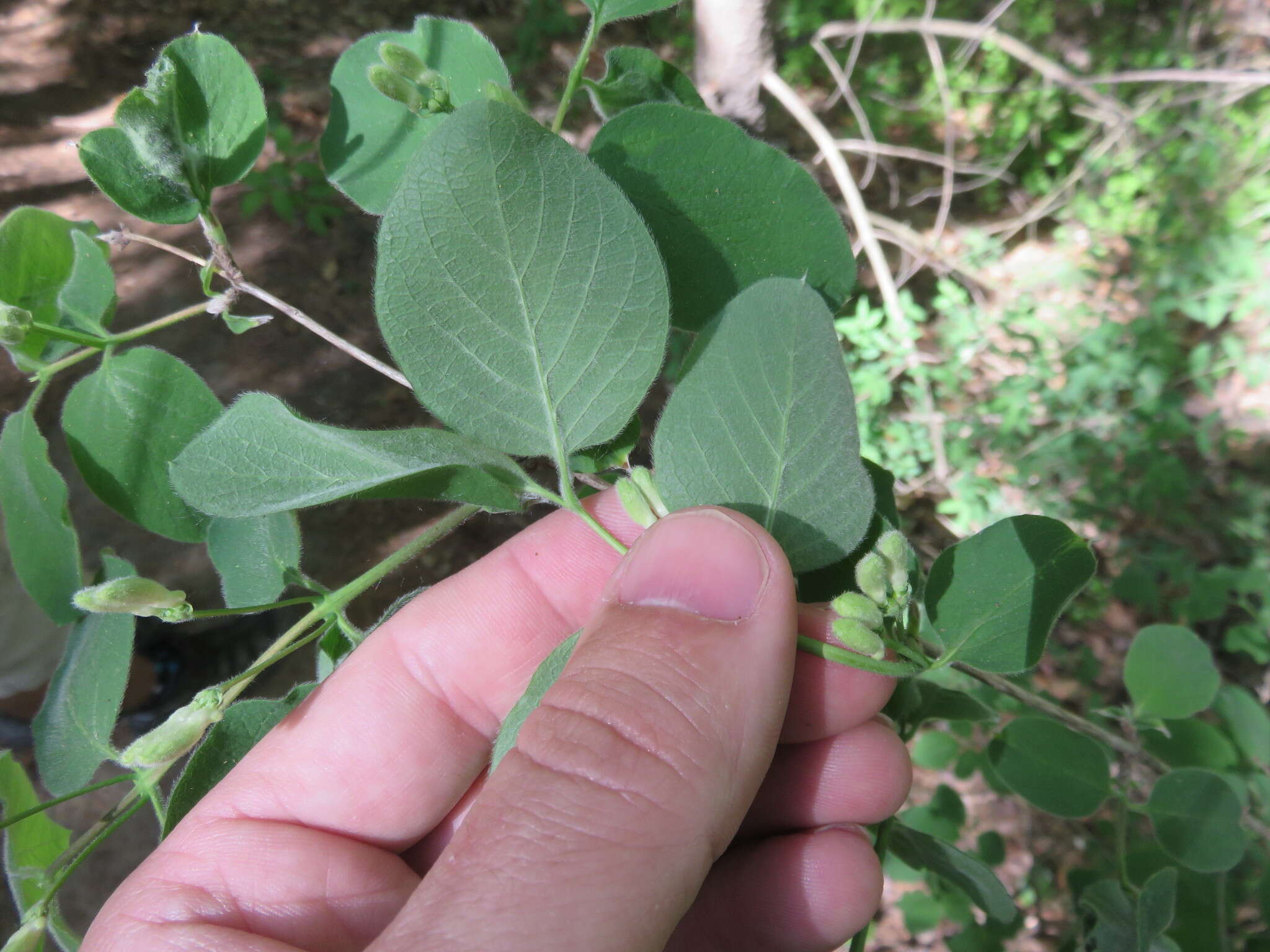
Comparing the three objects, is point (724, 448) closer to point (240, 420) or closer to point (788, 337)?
point (788, 337)

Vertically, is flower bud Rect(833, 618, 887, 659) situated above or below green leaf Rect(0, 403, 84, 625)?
below

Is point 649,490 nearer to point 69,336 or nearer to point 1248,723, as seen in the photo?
point 69,336

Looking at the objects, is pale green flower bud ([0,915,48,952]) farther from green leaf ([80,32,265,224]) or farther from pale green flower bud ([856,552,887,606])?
pale green flower bud ([856,552,887,606])

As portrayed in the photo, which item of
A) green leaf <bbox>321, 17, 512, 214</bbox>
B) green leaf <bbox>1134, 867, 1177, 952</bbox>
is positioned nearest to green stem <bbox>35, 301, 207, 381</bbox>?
green leaf <bbox>321, 17, 512, 214</bbox>

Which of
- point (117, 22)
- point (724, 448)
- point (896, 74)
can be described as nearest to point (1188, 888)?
point (724, 448)

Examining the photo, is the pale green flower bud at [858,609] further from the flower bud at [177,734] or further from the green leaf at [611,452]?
the flower bud at [177,734]

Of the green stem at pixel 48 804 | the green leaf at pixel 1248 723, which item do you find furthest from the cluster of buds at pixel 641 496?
the green leaf at pixel 1248 723
